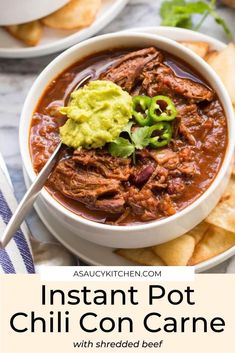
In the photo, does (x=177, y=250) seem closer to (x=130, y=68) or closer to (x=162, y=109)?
(x=162, y=109)

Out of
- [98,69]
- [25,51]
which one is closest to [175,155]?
[98,69]

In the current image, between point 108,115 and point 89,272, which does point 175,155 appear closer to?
point 108,115

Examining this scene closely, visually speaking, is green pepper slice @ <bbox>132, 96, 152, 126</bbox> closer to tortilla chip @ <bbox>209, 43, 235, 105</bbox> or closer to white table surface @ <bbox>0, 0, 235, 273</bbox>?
tortilla chip @ <bbox>209, 43, 235, 105</bbox>

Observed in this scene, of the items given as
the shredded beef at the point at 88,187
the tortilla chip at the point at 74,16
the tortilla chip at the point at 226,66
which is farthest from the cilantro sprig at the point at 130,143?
the tortilla chip at the point at 74,16

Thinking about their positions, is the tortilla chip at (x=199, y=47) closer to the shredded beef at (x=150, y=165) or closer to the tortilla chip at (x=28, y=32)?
the shredded beef at (x=150, y=165)

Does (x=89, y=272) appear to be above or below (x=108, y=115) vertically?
below

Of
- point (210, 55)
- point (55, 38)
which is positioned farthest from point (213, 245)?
point (55, 38)

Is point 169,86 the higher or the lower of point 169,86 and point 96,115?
the higher
